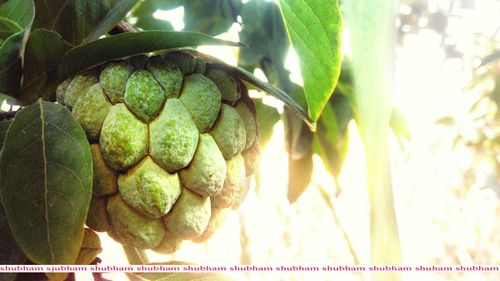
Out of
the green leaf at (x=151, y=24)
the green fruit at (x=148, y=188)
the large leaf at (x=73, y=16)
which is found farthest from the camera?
the green leaf at (x=151, y=24)

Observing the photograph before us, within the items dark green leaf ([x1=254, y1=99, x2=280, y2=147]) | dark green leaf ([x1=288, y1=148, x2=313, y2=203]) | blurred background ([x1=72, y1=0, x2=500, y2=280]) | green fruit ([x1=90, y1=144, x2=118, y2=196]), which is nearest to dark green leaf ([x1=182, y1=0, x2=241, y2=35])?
blurred background ([x1=72, y1=0, x2=500, y2=280])

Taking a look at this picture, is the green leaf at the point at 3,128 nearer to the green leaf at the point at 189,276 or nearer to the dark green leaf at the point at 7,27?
the dark green leaf at the point at 7,27

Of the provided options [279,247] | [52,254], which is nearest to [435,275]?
[279,247]

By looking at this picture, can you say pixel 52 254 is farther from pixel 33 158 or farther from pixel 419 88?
pixel 419 88

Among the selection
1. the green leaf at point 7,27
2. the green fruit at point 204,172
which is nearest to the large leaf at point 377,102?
the green fruit at point 204,172

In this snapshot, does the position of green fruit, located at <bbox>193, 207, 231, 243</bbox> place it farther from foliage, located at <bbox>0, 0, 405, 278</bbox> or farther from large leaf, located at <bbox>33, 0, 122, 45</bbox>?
large leaf, located at <bbox>33, 0, 122, 45</bbox>

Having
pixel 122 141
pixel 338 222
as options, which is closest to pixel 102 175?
pixel 122 141

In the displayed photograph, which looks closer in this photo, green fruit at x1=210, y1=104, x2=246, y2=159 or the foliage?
the foliage
